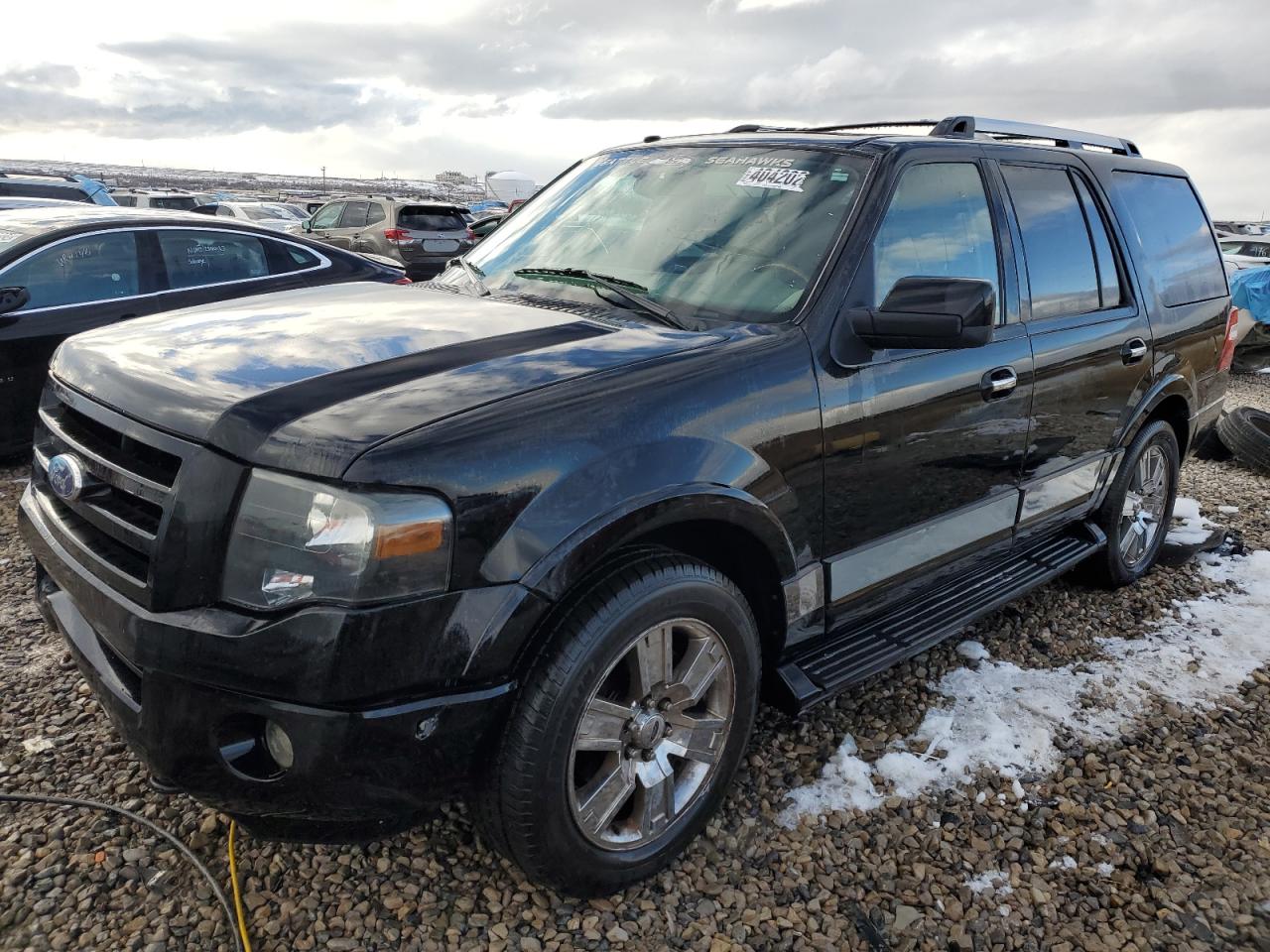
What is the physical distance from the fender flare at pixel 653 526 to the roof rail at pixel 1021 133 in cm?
187

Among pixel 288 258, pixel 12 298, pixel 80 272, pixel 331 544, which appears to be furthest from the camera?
pixel 288 258

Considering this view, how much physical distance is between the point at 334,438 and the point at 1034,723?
8.95 ft

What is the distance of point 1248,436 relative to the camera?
6.73 m

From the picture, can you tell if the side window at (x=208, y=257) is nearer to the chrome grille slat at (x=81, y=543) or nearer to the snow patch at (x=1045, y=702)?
the chrome grille slat at (x=81, y=543)

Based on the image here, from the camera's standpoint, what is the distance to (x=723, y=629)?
7.83 ft

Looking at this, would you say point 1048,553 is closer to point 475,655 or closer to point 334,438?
point 475,655

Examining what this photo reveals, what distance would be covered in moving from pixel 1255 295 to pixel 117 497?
1375 centimetres

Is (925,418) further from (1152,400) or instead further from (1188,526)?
(1188,526)

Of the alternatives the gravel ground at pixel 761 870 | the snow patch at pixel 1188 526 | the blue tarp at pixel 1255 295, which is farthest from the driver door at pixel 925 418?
the blue tarp at pixel 1255 295

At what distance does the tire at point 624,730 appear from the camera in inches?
80.0

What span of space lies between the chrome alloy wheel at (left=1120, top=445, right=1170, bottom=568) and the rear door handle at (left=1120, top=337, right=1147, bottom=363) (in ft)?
2.05

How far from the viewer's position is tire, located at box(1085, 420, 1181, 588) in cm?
420

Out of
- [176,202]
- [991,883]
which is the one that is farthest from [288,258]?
[176,202]

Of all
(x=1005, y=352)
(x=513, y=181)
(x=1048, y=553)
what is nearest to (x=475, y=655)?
(x=1005, y=352)
